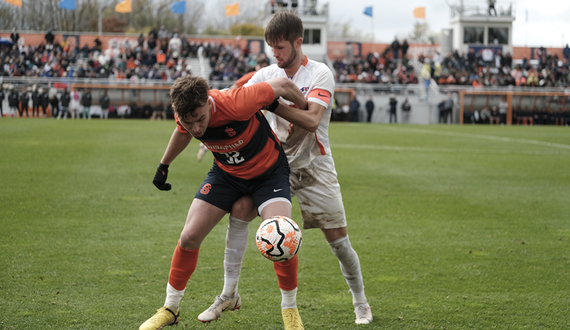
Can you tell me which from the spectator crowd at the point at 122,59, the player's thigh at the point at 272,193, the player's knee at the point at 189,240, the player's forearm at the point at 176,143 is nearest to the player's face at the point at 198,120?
the player's forearm at the point at 176,143

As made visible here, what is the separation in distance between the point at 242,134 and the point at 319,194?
802 mm

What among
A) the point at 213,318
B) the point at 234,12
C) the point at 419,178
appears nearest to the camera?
the point at 213,318

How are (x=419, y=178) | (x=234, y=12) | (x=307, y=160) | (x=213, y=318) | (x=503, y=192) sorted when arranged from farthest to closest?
1. (x=234, y=12)
2. (x=419, y=178)
3. (x=503, y=192)
4. (x=307, y=160)
5. (x=213, y=318)

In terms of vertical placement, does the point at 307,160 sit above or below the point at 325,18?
below

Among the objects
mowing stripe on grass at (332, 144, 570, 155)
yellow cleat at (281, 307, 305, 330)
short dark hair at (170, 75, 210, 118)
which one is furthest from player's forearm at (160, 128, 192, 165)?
mowing stripe on grass at (332, 144, 570, 155)

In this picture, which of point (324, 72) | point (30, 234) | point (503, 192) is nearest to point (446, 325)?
point (324, 72)

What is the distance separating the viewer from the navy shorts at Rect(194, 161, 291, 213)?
3980 millimetres

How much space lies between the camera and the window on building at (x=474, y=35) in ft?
171

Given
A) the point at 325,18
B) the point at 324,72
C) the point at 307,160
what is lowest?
the point at 307,160

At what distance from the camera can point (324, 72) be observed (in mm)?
4262

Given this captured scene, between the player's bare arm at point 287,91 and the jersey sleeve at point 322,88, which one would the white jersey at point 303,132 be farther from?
the player's bare arm at point 287,91

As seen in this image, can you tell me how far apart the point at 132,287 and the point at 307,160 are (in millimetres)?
1833

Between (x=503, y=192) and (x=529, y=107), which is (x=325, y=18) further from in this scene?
(x=503, y=192)

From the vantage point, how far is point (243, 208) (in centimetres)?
413
